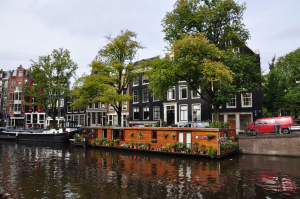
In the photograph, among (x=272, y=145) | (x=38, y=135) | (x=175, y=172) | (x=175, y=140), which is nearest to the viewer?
(x=175, y=172)

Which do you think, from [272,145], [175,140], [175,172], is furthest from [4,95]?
[272,145]

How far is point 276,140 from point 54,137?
32.2 metres

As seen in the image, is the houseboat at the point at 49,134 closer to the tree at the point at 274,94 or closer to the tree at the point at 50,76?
the tree at the point at 50,76

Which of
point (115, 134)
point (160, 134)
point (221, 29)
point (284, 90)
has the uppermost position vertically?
point (221, 29)

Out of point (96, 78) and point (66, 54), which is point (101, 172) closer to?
point (96, 78)

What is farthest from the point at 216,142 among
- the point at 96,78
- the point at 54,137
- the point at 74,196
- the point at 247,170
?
the point at 54,137

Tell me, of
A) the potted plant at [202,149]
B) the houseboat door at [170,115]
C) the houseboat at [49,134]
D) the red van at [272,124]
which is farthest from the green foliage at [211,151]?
the houseboat at [49,134]

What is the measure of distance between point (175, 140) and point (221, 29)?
44.9 feet

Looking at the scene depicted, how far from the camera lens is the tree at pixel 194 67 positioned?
2195cm

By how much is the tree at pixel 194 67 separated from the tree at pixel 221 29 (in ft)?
1.03

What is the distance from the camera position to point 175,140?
22.8m

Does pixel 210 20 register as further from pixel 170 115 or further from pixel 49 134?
pixel 49 134

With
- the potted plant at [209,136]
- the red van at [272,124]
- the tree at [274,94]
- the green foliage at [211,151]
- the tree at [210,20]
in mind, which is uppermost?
the tree at [210,20]

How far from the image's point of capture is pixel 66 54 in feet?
139
